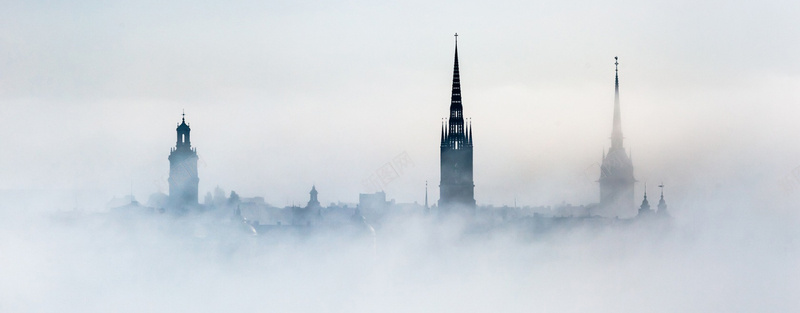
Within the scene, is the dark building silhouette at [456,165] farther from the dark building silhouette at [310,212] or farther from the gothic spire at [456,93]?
the dark building silhouette at [310,212]

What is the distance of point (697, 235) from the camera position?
16750 centimetres

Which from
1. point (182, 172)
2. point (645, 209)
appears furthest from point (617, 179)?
point (182, 172)

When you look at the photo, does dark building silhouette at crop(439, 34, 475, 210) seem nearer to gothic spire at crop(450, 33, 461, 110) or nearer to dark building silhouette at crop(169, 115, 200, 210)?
gothic spire at crop(450, 33, 461, 110)

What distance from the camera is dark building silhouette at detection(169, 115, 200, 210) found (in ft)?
523

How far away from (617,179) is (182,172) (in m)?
34.7

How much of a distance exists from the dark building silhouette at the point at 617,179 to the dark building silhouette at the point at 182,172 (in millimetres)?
31717

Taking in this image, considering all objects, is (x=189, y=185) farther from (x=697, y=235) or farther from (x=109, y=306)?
(x=697, y=235)

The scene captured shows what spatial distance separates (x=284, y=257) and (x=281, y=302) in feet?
60.8

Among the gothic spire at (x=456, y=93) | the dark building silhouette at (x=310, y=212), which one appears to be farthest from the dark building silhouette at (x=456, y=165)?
the dark building silhouette at (x=310, y=212)

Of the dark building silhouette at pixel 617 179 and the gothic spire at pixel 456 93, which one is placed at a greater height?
the gothic spire at pixel 456 93

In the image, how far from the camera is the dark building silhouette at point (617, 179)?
166 meters

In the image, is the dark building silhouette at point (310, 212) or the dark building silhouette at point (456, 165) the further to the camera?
the dark building silhouette at point (310, 212)

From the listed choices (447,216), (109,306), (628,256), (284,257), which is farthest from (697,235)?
(109,306)

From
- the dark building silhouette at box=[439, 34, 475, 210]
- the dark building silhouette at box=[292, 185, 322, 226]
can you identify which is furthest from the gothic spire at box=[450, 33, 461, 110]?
the dark building silhouette at box=[292, 185, 322, 226]
